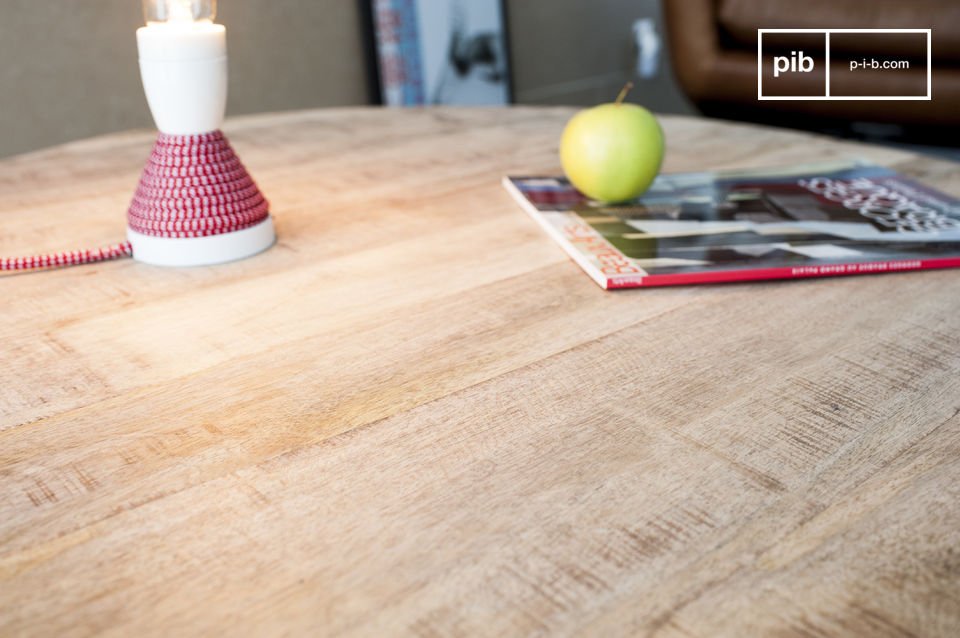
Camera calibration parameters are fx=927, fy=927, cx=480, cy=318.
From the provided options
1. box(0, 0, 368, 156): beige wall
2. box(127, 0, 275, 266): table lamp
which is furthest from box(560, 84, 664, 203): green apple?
box(0, 0, 368, 156): beige wall

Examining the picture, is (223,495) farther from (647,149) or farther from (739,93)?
(739,93)

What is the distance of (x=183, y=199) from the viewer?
79 cm

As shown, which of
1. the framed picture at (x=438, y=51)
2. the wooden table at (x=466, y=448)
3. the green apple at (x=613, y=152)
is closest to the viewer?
the wooden table at (x=466, y=448)

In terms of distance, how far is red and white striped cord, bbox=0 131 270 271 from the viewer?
31.1 inches

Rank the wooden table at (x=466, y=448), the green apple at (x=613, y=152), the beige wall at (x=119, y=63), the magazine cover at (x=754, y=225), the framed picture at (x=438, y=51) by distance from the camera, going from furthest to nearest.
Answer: the framed picture at (x=438, y=51) < the beige wall at (x=119, y=63) < the green apple at (x=613, y=152) < the magazine cover at (x=754, y=225) < the wooden table at (x=466, y=448)

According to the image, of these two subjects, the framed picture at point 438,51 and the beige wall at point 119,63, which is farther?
the framed picture at point 438,51

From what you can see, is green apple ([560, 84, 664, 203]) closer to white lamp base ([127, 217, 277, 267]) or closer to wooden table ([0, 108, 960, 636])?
wooden table ([0, 108, 960, 636])

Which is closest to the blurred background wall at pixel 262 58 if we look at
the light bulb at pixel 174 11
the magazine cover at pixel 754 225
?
the light bulb at pixel 174 11

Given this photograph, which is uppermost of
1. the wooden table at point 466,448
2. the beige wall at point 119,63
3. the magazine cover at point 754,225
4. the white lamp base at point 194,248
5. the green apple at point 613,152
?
the beige wall at point 119,63

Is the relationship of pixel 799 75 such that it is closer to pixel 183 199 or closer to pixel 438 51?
pixel 438 51

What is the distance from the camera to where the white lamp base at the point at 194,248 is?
790 millimetres

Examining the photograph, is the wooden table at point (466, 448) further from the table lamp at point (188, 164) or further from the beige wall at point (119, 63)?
the beige wall at point (119, 63)

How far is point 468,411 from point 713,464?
143 mm

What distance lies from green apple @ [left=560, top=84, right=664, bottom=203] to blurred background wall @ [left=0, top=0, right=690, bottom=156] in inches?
60.1
